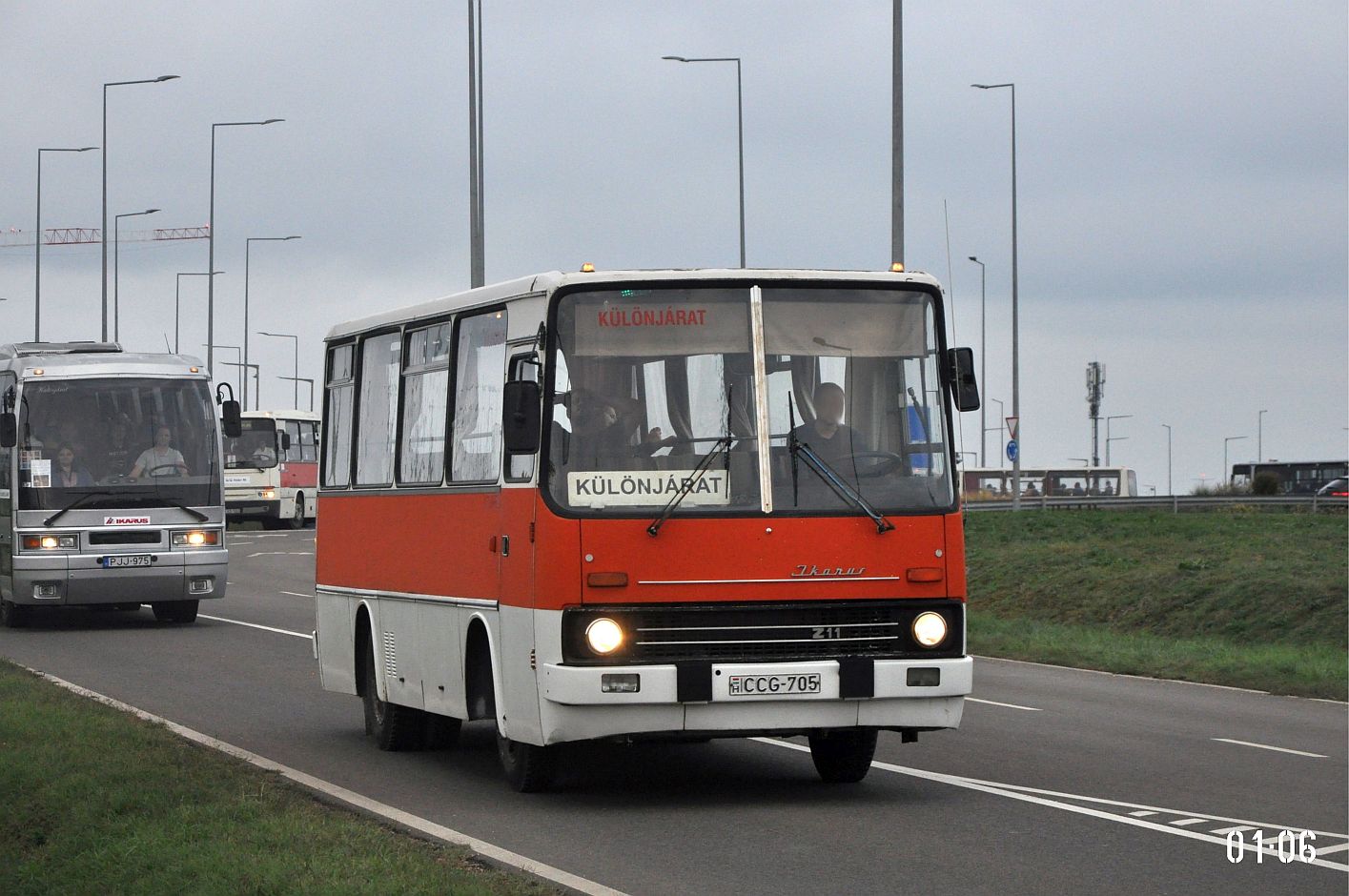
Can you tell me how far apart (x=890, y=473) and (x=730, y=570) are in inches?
41.1

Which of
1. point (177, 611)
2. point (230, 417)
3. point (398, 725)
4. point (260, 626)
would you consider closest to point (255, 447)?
point (177, 611)

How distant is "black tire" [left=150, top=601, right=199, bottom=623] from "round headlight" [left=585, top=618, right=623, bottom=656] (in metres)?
17.4

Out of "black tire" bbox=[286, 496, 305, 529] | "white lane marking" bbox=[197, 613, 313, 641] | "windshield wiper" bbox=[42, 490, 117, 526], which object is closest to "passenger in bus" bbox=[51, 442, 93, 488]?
"windshield wiper" bbox=[42, 490, 117, 526]

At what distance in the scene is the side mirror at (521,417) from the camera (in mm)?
11477

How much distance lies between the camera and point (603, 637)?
11.4 meters

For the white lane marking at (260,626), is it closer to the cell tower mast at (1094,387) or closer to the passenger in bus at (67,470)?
the passenger in bus at (67,470)

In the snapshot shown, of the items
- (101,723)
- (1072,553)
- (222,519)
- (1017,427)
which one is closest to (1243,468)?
(1017,427)

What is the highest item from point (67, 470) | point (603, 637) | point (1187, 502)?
point (67, 470)

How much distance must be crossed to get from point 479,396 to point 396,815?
264 centimetres

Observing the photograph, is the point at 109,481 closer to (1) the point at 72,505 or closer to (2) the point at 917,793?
(1) the point at 72,505

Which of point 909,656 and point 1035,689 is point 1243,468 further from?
point 909,656

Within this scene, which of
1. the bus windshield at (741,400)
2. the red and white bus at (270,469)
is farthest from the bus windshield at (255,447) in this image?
the bus windshield at (741,400)
